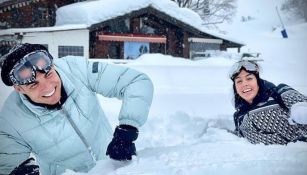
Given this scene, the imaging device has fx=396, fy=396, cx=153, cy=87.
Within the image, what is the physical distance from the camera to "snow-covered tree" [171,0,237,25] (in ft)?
3.08

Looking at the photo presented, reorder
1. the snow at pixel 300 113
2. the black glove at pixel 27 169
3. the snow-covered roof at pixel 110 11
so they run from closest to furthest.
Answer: the black glove at pixel 27 169
the snow at pixel 300 113
the snow-covered roof at pixel 110 11

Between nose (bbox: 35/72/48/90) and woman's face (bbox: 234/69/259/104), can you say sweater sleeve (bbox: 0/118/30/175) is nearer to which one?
nose (bbox: 35/72/48/90)

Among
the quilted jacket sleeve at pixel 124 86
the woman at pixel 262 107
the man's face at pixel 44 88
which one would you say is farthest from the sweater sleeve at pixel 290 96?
the man's face at pixel 44 88

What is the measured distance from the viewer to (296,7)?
2.82 feet

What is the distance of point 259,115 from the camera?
98cm

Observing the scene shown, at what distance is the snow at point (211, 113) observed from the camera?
578mm

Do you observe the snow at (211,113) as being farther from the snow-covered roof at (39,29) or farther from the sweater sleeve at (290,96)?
the snow-covered roof at (39,29)

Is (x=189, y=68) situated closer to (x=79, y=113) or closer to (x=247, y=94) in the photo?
(x=247, y=94)

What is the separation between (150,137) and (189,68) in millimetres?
260

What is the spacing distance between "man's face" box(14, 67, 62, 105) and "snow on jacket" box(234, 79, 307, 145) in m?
0.52

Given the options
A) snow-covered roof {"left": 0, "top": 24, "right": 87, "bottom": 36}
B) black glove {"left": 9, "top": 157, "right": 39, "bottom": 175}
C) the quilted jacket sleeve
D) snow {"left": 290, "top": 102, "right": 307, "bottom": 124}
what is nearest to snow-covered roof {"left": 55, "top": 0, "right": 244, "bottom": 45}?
snow-covered roof {"left": 0, "top": 24, "right": 87, "bottom": 36}

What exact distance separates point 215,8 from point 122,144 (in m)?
0.53

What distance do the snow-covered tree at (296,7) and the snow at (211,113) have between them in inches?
0.9

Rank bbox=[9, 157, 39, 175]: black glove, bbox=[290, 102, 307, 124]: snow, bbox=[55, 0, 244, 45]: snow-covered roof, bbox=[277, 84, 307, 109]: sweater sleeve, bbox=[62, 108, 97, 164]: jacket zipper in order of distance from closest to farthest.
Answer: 1. bbox=[9, 157, 39, 175]: black glove
2. bbox=[62, 108, 97, 164]: jacket zipper
3. bbox=[290, 102, 307, 124]: snow
4. bbox=[277, 84, 307, 109]: sweater sleeve
5. bbox=[55, 0, 244, 45]: snow-covered roof
